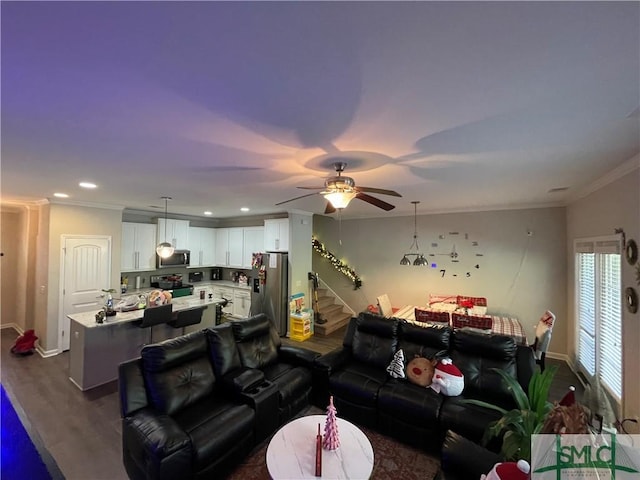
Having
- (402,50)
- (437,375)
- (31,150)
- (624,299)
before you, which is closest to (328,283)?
(437,375)

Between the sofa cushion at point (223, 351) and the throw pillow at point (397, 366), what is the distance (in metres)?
1.72

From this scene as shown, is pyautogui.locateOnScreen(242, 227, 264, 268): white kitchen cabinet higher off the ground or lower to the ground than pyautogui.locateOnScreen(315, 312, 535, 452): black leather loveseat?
higher

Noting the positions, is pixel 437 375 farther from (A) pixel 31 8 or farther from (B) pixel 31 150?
(B) pixel 31 150

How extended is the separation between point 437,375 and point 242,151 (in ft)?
9.23

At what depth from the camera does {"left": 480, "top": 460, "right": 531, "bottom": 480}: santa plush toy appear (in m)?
1.33

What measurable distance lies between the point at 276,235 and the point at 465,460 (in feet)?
15.7

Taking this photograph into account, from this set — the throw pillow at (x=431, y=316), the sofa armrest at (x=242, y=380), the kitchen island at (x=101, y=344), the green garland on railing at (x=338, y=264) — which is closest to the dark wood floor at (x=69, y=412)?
the kitchen island at (x=101, y=344)

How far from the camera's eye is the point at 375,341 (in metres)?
3.55

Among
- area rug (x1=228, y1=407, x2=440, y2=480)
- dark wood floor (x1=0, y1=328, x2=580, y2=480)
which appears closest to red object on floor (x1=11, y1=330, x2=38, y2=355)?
dark wood floor (x1=0, y1=328, x2=580, y2=480)

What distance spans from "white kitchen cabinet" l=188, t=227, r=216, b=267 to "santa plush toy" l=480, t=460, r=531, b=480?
A: 6.70 metres

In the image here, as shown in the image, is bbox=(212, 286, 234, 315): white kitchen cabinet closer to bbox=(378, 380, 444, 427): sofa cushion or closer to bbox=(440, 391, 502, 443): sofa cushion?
bbox=(378, 380, 444, 427): sofa cushion

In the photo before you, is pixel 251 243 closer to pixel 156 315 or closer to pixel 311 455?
pixel 156 315

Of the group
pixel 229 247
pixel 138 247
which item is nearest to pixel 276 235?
pixel 229 247

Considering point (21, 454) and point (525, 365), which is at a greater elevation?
point (525, 365)
